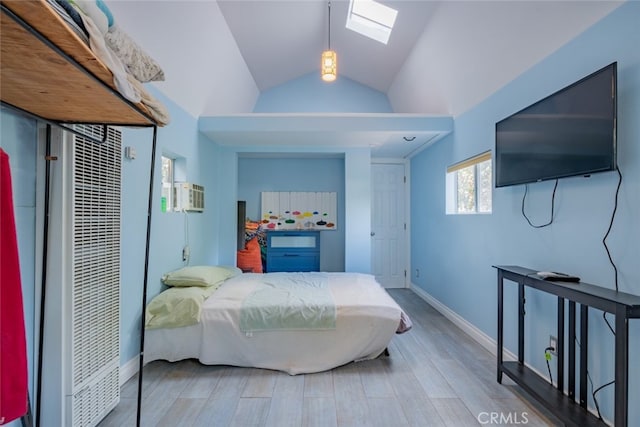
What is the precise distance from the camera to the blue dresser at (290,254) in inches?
190

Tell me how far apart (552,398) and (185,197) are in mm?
3306

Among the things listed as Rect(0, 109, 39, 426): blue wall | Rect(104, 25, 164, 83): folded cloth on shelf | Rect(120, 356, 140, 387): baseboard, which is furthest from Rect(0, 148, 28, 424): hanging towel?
Rect(120, 356, 140, 387): baseboard

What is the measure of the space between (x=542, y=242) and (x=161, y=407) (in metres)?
2.67

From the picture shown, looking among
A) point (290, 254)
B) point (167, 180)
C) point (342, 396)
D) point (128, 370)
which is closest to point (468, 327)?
point (342, 396)

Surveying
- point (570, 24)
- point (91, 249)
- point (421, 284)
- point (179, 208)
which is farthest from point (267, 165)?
point (570, 24)

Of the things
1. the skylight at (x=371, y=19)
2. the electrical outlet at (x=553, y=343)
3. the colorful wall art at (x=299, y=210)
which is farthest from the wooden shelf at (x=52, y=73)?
the colorful wall art at (x=299, y=210)

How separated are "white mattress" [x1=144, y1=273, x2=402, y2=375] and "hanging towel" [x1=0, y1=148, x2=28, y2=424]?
1342mm

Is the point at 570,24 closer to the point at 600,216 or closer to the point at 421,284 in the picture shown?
the point at 600,216

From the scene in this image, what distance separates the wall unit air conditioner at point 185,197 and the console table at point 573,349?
288cm

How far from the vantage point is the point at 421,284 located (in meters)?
4.68

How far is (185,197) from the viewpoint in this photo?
3.28 meters

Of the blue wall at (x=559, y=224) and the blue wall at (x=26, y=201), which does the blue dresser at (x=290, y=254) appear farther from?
the blue wall at (x=26, y=201)

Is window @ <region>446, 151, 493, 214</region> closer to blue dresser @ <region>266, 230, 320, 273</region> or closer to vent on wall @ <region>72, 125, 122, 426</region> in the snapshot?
blue dresser @ <region>266, 230, 320, 273</region>

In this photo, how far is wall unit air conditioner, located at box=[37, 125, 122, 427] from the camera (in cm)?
149
